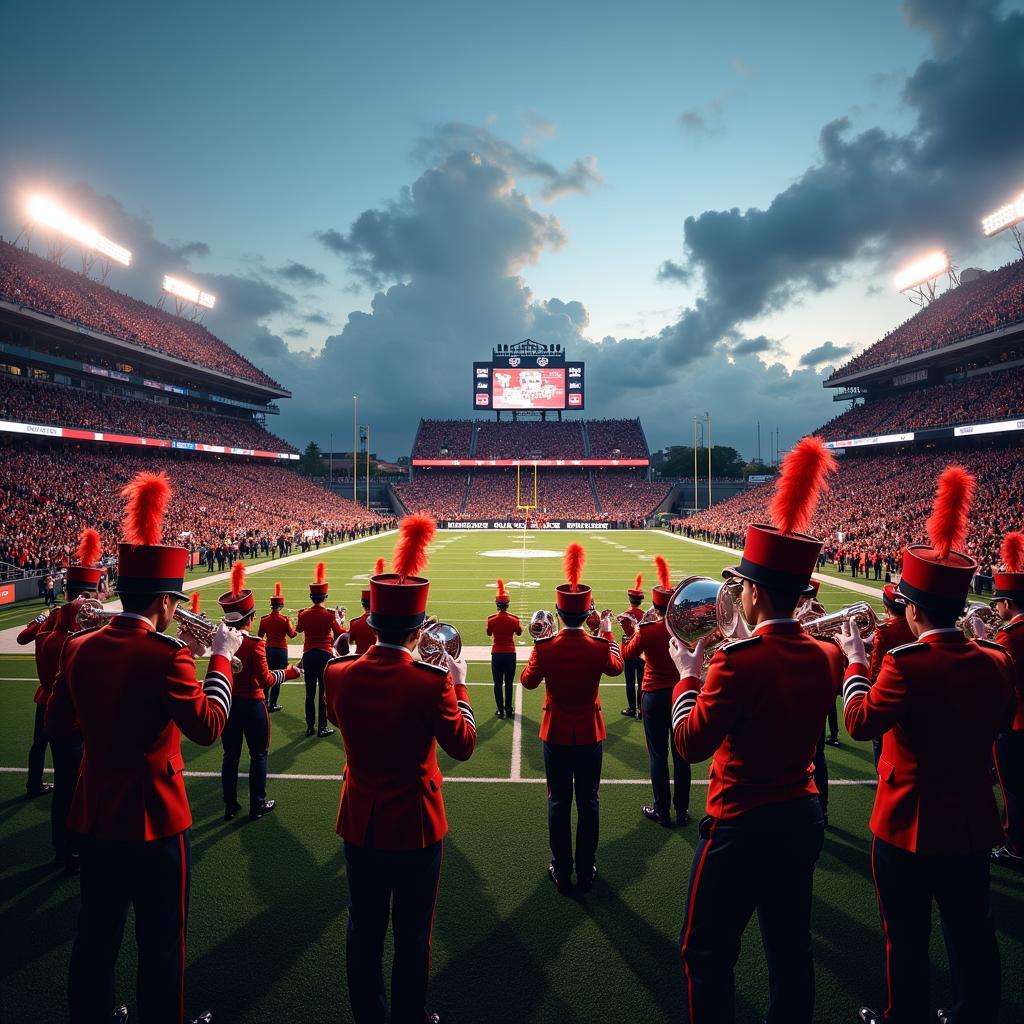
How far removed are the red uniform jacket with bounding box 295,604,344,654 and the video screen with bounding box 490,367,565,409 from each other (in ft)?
193

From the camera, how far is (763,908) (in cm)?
236

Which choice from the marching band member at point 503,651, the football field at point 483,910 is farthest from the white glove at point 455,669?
the marching band member at point 503,651

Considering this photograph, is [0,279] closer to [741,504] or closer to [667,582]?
[667,582]

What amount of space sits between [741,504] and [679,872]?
49.9 m

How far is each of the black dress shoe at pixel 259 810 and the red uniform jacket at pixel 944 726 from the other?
4.88 metres

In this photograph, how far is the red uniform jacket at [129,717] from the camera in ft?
8.09

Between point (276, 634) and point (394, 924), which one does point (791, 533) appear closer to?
point (394, 924)

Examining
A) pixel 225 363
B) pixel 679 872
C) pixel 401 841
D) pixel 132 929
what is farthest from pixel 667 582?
pixel 225 363

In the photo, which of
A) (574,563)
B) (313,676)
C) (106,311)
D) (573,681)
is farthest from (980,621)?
(106,311)

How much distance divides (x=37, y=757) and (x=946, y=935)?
22.8ft

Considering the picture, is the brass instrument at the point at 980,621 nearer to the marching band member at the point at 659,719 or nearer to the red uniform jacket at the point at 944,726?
the red uniform jacket at the point at 944,726

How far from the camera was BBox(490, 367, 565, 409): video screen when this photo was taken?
2547 inches

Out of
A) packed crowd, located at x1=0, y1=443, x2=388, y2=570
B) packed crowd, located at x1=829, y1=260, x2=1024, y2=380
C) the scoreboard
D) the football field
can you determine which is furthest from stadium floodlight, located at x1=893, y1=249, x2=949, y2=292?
the football field

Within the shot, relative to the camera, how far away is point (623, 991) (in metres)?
3.25
